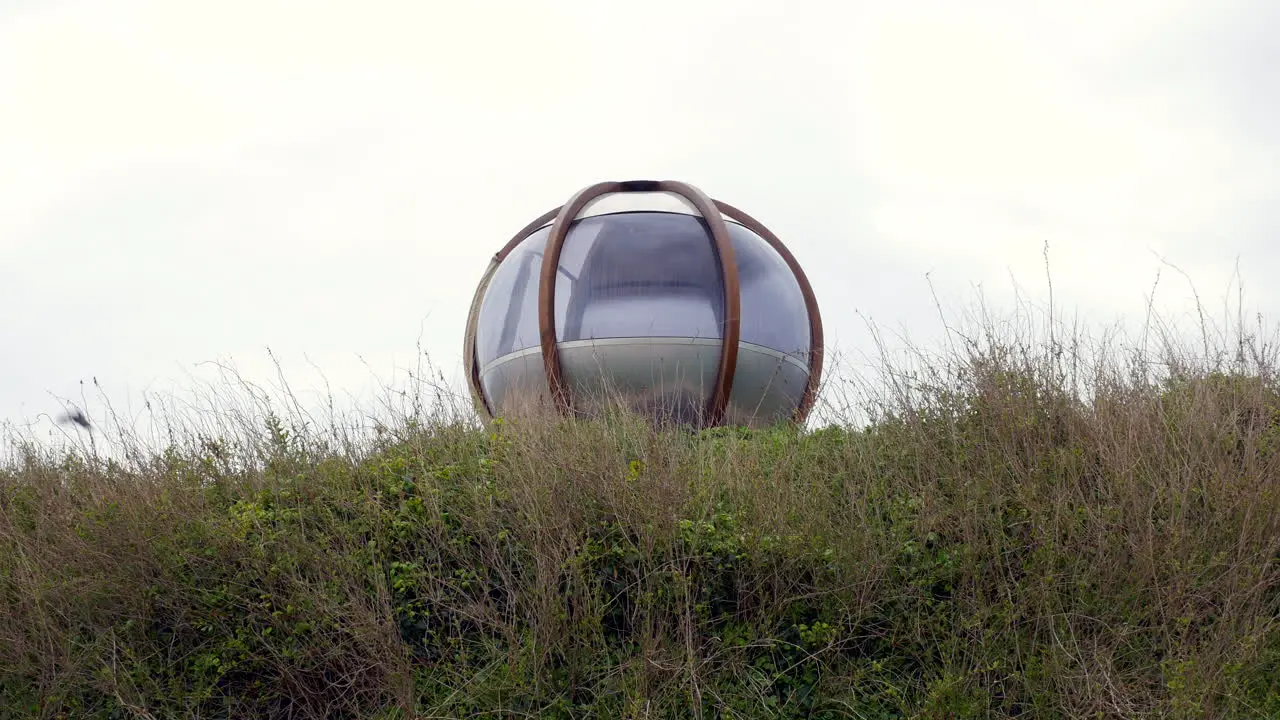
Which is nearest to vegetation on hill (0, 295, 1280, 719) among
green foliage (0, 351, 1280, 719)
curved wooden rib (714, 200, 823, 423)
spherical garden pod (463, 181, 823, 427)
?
green foliage (0, 351, 1280, 719)

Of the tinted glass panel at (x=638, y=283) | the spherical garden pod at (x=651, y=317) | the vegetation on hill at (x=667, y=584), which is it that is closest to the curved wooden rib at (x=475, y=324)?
the spherical garden pod at (x=651, y=317)

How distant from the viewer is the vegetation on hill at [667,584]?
16.4ft

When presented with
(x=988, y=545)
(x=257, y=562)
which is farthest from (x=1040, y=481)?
(x=257, y=562)

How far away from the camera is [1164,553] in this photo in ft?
17.0

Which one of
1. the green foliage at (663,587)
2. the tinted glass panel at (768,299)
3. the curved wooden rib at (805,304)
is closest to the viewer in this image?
the green foliage at (663,587)

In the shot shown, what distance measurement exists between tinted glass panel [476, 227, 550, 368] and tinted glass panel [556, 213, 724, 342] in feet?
1.08

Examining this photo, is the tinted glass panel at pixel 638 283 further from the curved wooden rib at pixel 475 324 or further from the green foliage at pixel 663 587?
the green foliage at pixel 663 587

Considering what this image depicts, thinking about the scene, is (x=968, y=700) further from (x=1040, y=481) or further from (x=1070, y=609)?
(x=1040, y=481)

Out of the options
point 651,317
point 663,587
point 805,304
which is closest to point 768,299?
point 805,304

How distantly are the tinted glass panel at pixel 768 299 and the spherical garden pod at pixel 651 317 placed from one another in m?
0.01

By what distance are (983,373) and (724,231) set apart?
3.44 meters

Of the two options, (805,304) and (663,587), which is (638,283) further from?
(663,587)

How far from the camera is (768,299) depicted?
9.62 meters

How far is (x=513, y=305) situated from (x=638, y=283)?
3.96 feet
